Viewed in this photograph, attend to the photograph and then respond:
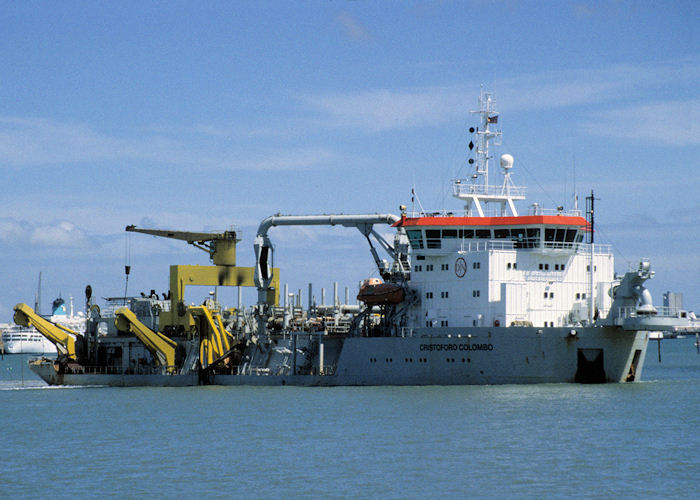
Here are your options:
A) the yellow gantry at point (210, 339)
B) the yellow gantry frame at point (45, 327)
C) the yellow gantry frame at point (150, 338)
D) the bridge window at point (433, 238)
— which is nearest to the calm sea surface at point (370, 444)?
the bridge window at point (433, 238)

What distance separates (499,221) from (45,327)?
2931 cm

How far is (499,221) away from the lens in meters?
48.2

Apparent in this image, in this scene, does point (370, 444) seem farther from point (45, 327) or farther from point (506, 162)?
point (45, 327)

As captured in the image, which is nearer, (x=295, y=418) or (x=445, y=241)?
(x=295, y=418)

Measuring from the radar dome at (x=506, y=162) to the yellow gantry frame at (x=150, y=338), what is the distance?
65.7 feet

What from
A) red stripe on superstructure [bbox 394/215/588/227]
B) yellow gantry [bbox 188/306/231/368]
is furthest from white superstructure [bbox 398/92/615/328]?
→ yellow gantry [bbox 188/306/231/368]

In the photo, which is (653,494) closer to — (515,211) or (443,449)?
(443,449)

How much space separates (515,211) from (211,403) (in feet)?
50.6

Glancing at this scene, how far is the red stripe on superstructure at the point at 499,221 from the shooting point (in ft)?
155

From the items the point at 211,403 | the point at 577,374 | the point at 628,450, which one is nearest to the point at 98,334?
the point at 211,403

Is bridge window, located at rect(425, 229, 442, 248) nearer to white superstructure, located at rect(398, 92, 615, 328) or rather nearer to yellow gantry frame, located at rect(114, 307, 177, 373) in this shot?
white superstructure, located at rect(398, 92, 615, 328)

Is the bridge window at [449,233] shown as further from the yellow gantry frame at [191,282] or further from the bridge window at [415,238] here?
the yellow gantry frame at [191,282]

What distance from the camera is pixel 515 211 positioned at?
49906 millimetres

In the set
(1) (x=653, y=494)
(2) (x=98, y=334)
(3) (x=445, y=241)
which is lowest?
(1) (x=653, y=494)
